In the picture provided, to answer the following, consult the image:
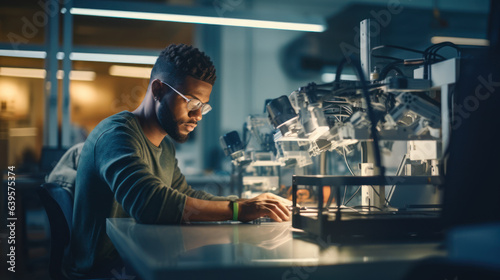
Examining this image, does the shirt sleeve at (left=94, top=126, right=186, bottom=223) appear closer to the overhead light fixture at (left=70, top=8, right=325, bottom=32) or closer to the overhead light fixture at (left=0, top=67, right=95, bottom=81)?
the overhead light fixture at (left=70, top=8, right=325, bottom=32)

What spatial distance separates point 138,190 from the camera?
4.05ft

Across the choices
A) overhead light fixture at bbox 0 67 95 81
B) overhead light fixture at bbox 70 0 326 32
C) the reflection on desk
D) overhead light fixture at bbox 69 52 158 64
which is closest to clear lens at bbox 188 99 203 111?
the reflection on desk

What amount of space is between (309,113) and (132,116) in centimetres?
69

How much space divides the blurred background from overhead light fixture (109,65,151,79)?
12 millimetres

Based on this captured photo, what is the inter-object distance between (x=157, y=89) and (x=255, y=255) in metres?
1.03

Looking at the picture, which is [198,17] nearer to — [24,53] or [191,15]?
[191,15]

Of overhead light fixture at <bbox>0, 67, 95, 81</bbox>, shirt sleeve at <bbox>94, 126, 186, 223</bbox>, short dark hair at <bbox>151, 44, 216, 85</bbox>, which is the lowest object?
shirt sleeve at <bbox>94, 126, 186, 223</bbox>

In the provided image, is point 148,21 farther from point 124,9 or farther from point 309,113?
point 309,113

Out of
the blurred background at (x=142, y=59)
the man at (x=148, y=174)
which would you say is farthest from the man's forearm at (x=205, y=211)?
the blurred background at (x=142, y=59)

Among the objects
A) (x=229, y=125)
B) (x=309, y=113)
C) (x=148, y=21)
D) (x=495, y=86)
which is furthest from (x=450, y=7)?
(x=495, y=86)

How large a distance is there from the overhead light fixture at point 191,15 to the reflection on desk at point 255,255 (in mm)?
3993

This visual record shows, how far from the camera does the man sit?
1259 millimetres

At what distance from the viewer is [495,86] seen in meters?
0.66

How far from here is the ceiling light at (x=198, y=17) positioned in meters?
4.64
